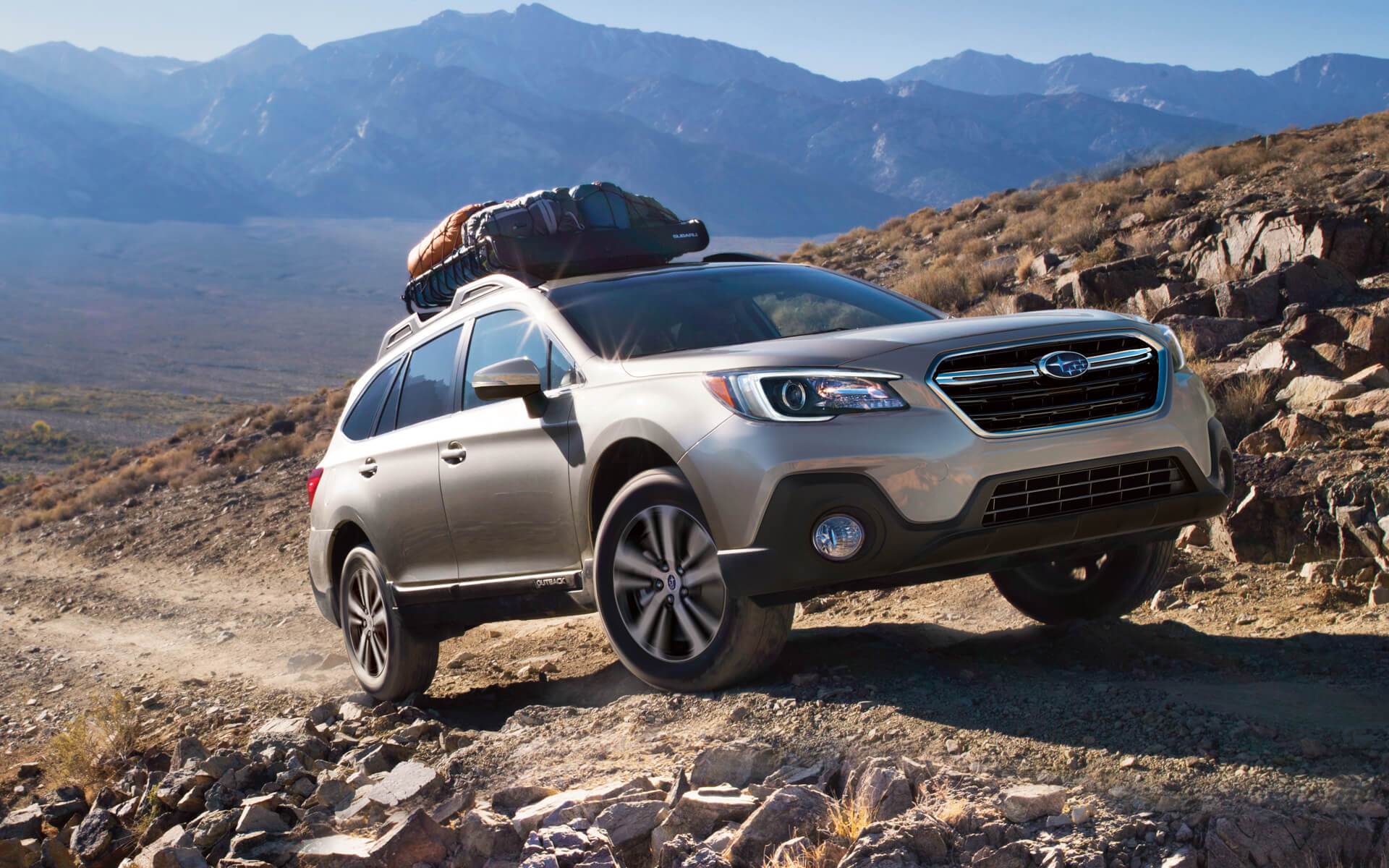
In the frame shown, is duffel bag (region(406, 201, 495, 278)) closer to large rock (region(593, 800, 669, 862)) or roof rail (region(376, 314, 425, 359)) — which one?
roof rail (region(376, 314, 425, 359))

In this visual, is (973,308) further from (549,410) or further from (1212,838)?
(1212,838)

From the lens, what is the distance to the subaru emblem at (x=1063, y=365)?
14.4 ft

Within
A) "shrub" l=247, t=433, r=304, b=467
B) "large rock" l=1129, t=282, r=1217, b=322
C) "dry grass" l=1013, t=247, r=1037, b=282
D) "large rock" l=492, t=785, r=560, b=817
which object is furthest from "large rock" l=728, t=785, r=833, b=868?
"shrub" l=247, t=433, r=304, b=467

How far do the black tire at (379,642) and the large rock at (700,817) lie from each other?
110 inches

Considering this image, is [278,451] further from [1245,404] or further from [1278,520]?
[1278,520]

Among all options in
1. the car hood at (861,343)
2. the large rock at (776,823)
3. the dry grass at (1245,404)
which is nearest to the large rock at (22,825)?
the car hood at (861,343)

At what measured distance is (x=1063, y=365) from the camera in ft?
14.5

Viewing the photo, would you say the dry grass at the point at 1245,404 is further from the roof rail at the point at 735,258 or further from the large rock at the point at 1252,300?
the roof rail at the point at 735,258

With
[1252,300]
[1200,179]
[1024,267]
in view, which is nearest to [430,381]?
[1252,300]

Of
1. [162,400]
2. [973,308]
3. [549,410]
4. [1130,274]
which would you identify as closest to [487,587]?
[549,410]

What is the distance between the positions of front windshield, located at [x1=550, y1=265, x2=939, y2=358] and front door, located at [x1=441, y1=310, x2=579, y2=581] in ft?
0.84

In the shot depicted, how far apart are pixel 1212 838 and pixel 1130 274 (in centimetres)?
1070

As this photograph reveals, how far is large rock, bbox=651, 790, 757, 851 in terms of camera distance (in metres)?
3.68

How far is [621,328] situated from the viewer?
527cm
